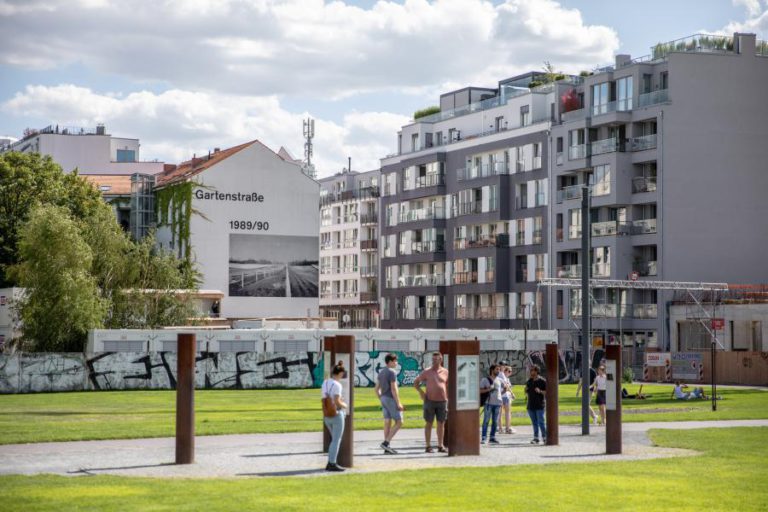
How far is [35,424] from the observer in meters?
37.7

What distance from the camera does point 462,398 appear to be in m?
27.3

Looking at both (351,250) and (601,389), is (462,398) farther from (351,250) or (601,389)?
(351,250)

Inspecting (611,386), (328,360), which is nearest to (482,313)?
(611,386)

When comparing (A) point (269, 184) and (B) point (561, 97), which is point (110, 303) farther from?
(B) point (561, 97)

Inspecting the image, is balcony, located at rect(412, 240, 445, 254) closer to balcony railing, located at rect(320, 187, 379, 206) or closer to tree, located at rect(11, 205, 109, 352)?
balcony railing, located at rect(320, 187, 379, 206)

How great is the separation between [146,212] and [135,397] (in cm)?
5255

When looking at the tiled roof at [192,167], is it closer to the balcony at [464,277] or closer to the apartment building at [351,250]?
the balcony at [464,277]

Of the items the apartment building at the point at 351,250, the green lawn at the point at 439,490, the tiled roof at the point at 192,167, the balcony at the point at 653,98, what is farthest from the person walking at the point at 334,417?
the apartment building at the point at 351,250

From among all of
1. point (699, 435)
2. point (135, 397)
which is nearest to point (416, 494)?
point (699, 435)

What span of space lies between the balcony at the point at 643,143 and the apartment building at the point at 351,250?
4632cm

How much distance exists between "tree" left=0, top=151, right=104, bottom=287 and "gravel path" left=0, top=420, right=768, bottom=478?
57.0 m

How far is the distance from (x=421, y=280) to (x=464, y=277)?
709 cm

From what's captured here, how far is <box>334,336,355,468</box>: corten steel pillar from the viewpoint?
2470 cm

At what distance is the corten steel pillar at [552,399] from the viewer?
103 ft
